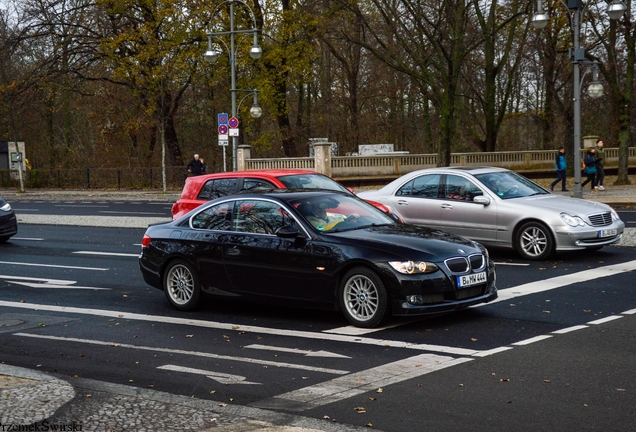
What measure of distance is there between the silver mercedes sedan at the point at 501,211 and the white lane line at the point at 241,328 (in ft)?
20.7

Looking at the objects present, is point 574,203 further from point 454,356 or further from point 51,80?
point 51,80

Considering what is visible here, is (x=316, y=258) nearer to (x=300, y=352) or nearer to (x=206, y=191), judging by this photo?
(x=300, y=352)

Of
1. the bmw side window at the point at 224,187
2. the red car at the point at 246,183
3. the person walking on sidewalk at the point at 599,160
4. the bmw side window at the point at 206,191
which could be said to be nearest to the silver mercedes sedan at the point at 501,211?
the red car at the point at 246,183

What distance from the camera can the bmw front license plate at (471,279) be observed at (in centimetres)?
899

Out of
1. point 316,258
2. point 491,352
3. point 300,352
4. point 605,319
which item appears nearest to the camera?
point 491,352

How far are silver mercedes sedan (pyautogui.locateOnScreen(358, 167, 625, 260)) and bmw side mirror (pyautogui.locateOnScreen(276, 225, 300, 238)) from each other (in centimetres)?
586

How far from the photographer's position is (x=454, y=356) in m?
7.70

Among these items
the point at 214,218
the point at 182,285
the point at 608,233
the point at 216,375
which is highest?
the point at 214,218

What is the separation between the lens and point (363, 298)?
9078mm

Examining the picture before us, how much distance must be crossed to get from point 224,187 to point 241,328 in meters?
6.73

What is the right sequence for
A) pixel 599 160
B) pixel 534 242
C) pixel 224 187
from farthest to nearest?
pixel 599 160 → pixel 224 187 → pixel 534 242

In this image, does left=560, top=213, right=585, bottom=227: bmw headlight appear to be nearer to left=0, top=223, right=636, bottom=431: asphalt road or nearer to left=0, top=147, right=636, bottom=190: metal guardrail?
left=0, top=223, right=636, bottom=431: asphalt road

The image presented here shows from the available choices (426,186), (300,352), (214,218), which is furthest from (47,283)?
(426,186)

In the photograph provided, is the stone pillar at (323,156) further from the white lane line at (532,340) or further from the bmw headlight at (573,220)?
the white lane line at (532,340)
